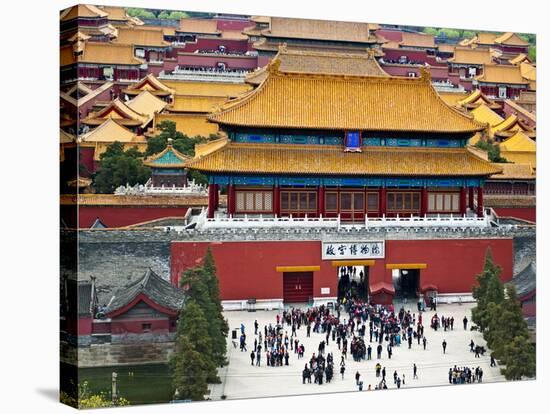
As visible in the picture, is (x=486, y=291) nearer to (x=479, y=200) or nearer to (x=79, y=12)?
(x=479, y=200)

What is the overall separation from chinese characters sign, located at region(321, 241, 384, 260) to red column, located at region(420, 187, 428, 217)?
1.73 meters

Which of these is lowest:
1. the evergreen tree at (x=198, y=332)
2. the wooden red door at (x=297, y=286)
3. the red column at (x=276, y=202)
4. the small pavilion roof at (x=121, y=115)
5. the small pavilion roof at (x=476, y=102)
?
the evergreen tree at (x=198, y=332)

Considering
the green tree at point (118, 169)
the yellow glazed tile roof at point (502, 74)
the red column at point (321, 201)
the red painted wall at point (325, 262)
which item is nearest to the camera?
the green tree at point (118, 169)

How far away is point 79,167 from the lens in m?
19.5

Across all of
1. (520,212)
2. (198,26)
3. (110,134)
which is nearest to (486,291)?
(520,212)

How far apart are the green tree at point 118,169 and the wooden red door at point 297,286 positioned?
4.61 meters

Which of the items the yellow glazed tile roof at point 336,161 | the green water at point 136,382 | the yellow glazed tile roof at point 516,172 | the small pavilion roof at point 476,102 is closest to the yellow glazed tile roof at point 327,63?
the small pavilion roof at point 476,102

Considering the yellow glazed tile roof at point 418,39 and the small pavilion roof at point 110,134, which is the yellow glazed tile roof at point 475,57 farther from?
the small pavilion roof at point 110,134

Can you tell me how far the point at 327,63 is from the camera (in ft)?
90.5

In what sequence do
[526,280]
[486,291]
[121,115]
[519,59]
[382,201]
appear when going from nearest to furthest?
1. [486,291]
2. [526,280]
3. [382,201]
4. [121,115]
5. [519,59]

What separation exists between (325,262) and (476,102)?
22.3ft

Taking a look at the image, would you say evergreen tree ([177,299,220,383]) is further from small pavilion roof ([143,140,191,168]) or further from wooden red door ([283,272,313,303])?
small pavilion roof ([143,140,191,168])

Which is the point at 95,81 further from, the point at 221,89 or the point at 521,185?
Answer: the point at 521,185

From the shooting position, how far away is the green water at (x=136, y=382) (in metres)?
19.2
